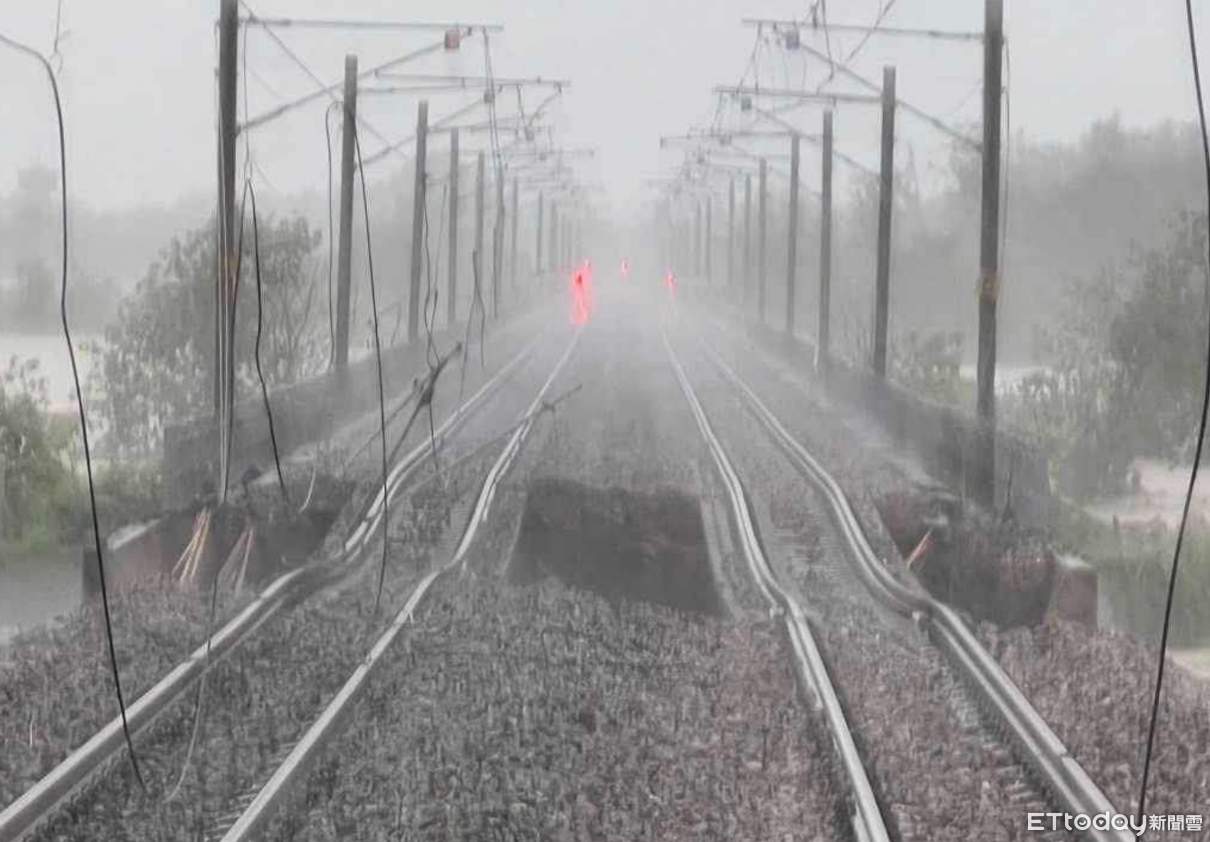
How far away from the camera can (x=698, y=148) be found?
3572 centimetres

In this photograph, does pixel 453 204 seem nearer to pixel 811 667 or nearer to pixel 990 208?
pixel 990 208

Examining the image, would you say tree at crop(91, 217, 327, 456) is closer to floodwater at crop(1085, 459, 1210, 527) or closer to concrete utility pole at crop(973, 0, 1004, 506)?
concrete utility pole at crop(973, 0, 1004, 506)

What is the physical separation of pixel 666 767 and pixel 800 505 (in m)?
8.56

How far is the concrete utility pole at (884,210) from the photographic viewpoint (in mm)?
21922

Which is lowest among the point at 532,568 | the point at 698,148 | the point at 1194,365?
the point at 532,568

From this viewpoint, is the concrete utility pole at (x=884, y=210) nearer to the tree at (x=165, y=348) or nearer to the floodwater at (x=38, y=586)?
the tree at (x=165, y=348)

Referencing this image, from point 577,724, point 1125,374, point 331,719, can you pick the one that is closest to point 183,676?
point 331,719

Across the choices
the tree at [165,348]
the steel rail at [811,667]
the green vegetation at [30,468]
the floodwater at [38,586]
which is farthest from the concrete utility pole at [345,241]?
the steel rail at [811,667]

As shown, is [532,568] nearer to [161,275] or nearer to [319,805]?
[319,805]

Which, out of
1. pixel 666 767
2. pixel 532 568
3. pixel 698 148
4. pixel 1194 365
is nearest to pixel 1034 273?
pixel 698 148

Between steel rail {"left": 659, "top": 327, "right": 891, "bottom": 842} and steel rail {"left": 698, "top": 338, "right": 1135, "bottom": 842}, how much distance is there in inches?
32.4

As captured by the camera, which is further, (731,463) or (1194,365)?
(1194,365)

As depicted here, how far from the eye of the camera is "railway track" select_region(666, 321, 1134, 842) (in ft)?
21.3

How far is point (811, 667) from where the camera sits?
8812 millimetres
